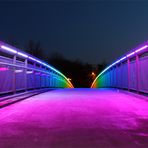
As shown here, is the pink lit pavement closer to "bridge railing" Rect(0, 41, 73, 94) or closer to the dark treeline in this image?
"bridge railing" Rect(0, 41, 73, 94)

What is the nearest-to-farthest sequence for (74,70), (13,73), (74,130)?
(74,130), (13,73), (74,70)

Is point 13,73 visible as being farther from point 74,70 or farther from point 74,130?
point 74,70

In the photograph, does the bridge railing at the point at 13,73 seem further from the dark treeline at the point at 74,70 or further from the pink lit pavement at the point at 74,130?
the dark treeline at the point at 74,70

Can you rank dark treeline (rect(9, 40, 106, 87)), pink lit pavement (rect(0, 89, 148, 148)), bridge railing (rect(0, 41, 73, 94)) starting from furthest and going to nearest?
1. dark treeline (rect(9, 40, 106, 87))
2. bridge railing (rect(0, 41, 73, 94))
3. pink lit pavement (rect(0, 89, 148, 148))

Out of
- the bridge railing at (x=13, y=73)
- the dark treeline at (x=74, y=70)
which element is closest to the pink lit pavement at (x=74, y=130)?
the bridge railing at (x=13, y=73)

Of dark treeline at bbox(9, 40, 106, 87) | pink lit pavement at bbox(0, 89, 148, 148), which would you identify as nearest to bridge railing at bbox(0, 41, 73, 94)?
pink lit pavement at bbox(0, 89, 148, 148)

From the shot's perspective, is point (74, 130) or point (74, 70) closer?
point (74, 130)

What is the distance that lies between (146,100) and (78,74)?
8754 centimetres

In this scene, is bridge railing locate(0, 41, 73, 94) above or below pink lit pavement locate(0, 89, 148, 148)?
above

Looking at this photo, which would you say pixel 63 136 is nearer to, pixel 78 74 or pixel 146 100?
pixel 146 100

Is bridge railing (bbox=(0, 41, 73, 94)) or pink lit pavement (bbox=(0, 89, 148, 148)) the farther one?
bridge railing (bbox=(0, 41, 73, 94))

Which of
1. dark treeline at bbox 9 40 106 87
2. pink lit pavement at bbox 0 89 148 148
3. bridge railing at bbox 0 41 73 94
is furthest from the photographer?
dark treeline at bbox 9 40 106 87

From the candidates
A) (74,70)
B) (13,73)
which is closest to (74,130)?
(13,73)

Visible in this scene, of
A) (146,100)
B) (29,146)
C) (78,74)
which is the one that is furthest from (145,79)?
(78,74)
